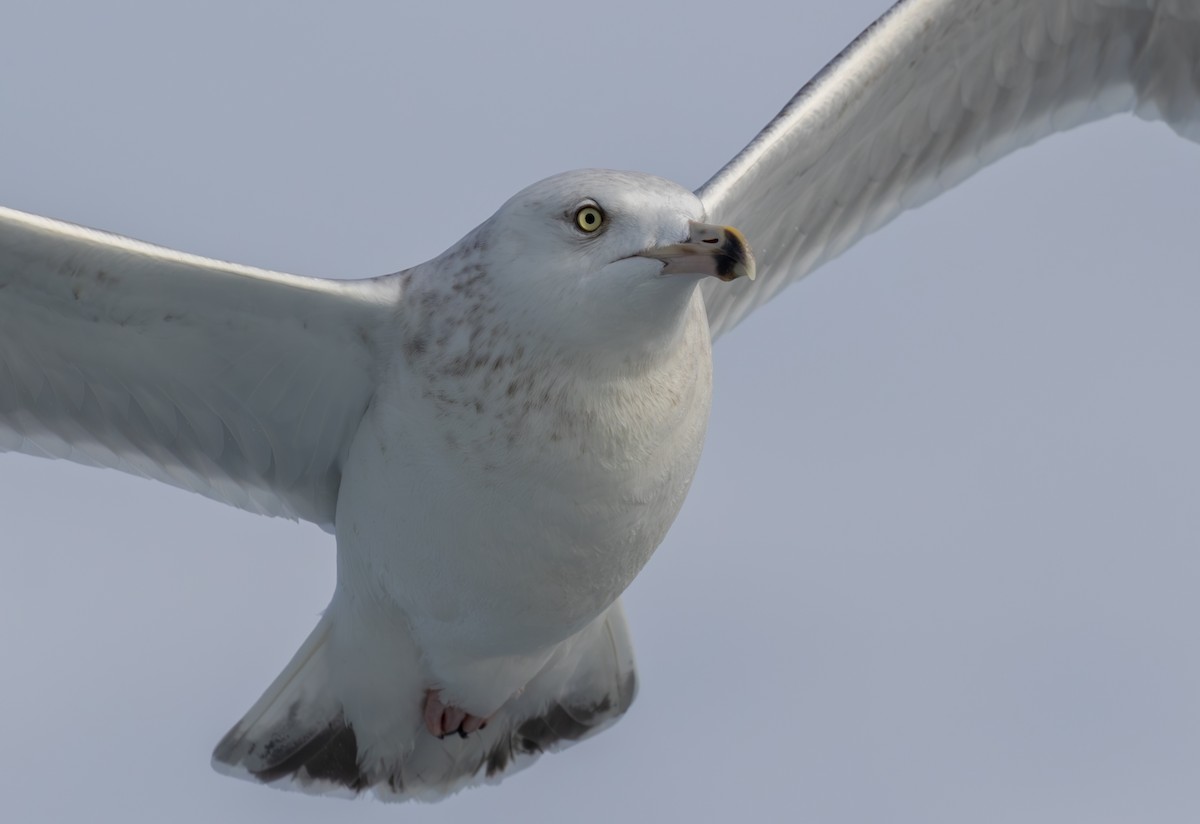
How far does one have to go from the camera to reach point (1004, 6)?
761cm

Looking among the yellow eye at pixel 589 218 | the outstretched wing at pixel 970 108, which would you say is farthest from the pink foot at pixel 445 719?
the yellow eye at pixel 589 218

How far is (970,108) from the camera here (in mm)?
7949

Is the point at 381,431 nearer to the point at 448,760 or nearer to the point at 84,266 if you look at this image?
the point at 84,266

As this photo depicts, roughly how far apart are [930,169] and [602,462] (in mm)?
2614

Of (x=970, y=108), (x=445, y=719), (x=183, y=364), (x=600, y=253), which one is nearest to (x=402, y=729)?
(x=445, y=719)

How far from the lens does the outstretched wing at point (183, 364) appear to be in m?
6.28

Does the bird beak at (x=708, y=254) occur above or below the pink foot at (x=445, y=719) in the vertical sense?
above

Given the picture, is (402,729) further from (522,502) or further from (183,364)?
(522,502)

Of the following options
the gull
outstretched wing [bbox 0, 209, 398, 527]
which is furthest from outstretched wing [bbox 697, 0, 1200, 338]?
outstretched wing [bbox 0, 209, 398, 527]

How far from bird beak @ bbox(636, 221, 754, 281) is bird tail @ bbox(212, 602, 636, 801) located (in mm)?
2258

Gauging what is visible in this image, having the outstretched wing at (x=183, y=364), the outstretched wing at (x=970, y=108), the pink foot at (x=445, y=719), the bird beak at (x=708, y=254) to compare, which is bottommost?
the pink foot at (x=445, y=719)

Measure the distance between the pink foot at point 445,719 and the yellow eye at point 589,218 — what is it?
2.24 m

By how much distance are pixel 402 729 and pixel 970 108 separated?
10.3 ft

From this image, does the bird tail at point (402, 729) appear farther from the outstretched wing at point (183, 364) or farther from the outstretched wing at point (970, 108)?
the outstretched wing at point (970, 108)
